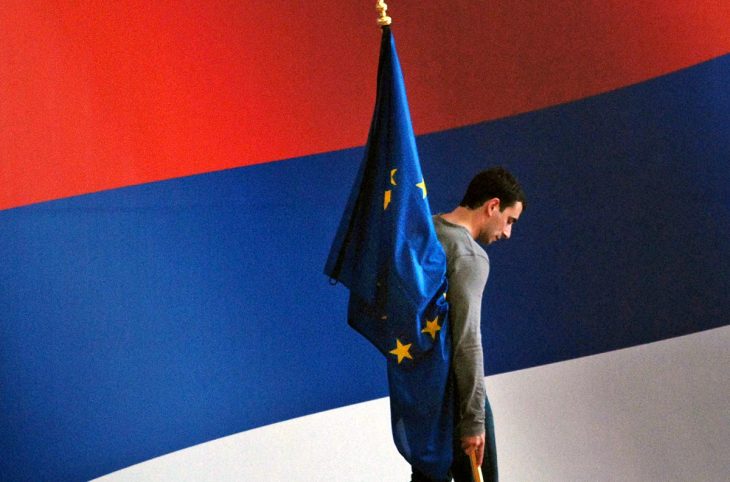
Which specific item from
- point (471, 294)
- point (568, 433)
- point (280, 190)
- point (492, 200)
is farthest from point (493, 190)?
point (568, 433)

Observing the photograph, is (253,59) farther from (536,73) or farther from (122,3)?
(536,73)

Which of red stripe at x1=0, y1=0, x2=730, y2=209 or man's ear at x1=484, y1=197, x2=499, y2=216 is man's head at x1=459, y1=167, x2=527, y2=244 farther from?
red stripe at x1=0, y1=0, x2=730, y2=209

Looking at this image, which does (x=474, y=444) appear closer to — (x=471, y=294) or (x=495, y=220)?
(x=471, y=294)

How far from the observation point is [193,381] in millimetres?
2410

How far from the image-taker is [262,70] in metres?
2.54

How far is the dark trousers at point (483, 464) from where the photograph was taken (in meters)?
1.73

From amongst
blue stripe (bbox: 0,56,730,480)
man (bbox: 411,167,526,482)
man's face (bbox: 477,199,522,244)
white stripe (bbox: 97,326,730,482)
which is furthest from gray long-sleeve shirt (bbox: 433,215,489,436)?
blue stripe (bbox: 0,56,730,480)

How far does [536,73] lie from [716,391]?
3.22 ft

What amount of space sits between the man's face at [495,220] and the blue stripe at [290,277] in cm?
87

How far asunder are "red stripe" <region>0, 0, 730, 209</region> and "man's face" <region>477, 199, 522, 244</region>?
90cm

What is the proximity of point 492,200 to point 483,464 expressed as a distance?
1.59ft

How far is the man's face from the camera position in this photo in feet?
5.73

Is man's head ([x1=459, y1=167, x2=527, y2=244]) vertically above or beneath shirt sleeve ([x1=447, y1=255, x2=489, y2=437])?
above

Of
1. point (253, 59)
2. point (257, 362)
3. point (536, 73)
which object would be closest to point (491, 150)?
point (536, 73)
